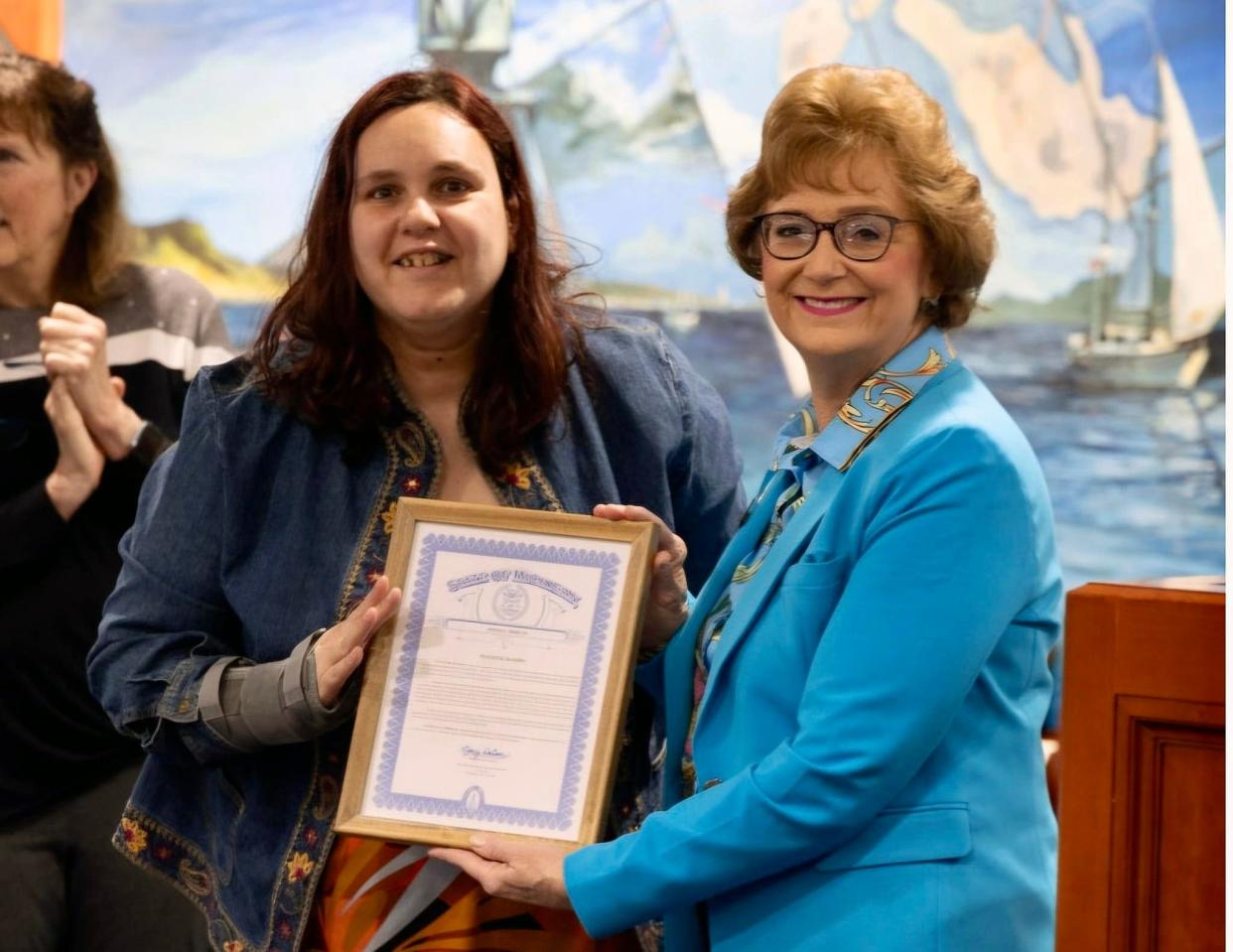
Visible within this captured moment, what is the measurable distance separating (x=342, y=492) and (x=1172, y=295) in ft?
8.35

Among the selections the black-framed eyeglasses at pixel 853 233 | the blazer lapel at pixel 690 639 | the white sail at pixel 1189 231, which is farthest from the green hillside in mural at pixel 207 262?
the black-framed eyeglasses at pixel 853 233

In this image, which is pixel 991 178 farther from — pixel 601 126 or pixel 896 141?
pixel 896 141

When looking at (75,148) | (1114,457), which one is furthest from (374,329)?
(1114,457)

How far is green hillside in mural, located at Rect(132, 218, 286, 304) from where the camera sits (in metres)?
4.15

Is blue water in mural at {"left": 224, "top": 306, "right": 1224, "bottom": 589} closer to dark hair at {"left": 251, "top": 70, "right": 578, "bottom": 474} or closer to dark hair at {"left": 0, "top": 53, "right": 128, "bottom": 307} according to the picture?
dark hair at {"left": 0, "top": 53, "right": 128, "bottom": 307}

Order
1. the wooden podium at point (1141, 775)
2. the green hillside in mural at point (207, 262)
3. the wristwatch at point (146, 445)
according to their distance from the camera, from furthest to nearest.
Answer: the green hillside in mural at point (207, 262)
the wristwatch at point (146, 445)
the wooden podium at point (1141, 775)

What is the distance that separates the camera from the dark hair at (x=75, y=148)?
2.57m

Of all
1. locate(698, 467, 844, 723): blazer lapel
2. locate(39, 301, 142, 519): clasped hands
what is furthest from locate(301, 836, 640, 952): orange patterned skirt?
locate(39, 301, 142, 519): clasped hands

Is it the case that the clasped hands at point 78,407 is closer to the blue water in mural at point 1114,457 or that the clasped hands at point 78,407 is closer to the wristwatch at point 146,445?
the wristwatch at point 146,445

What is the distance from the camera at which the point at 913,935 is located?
1.42 metres

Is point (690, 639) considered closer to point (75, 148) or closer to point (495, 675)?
point (495, 675)

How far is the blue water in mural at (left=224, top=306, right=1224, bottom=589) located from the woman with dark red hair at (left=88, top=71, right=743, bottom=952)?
6.06ft

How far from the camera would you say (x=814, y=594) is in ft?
4.85
